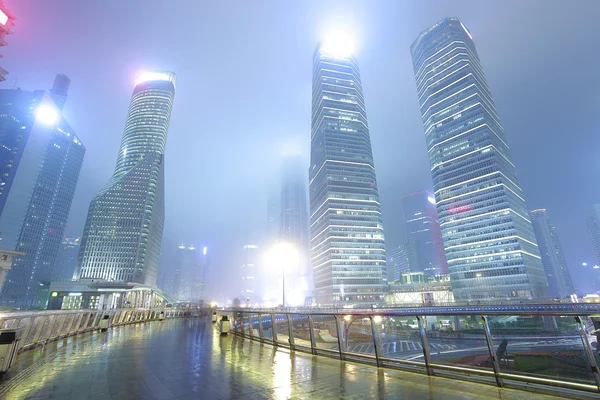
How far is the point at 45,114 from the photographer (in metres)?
155

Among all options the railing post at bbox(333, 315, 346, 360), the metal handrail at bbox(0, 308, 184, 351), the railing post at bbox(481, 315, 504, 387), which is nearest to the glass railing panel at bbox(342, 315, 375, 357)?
the railing post at bbox(333, 315, 346, 360)

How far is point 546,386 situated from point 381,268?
14293cm

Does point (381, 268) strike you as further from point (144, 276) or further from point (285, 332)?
point (285, 332)

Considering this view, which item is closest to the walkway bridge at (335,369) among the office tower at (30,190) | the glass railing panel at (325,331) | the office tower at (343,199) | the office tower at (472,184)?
the glass railing panel at (325,331)

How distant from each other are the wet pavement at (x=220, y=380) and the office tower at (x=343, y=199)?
13090 cm

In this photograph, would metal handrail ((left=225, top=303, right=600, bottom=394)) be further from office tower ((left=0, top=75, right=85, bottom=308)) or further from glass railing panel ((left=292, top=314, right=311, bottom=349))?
office tower ((left=0, top=75, right=85, bottom=308))

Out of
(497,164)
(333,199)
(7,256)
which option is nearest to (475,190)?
(497,164)

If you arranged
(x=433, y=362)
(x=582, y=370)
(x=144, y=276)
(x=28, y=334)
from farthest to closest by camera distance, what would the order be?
1. (x=144, y=276)
2. (x=28, y=334)
3. (x=433, y=362)
4. (x=582, y=370)

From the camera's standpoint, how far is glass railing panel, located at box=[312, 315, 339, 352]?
9.77 m

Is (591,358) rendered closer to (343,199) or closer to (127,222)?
(343,199)

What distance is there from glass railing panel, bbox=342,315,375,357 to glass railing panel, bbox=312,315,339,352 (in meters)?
0.46

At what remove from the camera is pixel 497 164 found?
13288 cm

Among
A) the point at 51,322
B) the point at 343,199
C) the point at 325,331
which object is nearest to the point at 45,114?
the point at 343,199

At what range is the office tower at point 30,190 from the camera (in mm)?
127625
